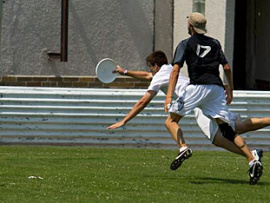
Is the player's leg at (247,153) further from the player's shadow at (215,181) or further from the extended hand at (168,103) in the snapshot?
the extended hand at (168,103)

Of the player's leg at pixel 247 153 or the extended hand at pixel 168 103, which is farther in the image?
the extended hand at pixel 168 103

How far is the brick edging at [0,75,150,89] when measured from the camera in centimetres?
1933

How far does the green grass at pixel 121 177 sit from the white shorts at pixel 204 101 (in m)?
0.74

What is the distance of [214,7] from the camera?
19.1 metres

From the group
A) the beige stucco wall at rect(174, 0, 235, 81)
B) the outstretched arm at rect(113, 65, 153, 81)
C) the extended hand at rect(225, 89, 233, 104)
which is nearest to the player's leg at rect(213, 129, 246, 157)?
the extended hand at rect(225, 89, 233, 104)

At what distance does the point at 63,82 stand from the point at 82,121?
3.65m

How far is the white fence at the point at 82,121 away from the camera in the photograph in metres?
16.0

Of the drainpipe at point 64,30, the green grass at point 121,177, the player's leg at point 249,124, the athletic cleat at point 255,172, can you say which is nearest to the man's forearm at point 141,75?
the green grass at point 121,177

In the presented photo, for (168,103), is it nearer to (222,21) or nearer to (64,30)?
(222,21)

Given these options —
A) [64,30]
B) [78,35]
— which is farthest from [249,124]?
[78,35]

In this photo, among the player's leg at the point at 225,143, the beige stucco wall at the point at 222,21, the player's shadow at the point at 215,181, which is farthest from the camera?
the beige stucco wall at the point at 222,21

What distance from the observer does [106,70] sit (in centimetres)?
1361

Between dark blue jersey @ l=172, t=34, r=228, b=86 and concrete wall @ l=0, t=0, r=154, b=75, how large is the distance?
28.3 feet

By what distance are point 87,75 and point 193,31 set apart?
348 inches
